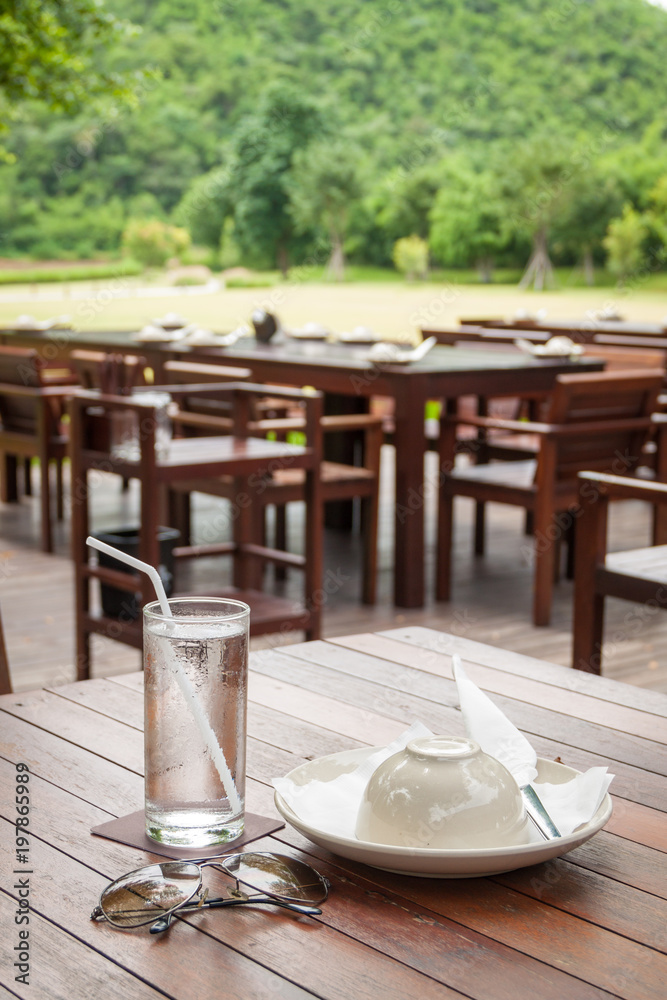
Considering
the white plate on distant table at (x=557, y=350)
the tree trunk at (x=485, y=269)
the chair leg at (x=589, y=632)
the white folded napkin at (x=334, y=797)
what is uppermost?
the tree trunk at (x=485, y=269)

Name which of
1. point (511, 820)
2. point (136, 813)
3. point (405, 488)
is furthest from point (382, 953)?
point (405, 488)

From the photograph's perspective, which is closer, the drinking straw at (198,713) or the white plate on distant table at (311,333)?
the drinking straw at (198,713)

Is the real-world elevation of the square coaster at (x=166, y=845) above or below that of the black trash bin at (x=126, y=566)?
above

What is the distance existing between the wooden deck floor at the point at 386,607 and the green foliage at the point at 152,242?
828cm

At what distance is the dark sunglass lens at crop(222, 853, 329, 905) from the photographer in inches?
25.2

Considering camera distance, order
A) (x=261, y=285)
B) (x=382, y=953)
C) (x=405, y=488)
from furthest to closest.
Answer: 1. (x=261, y=285)
2. (x=405, y=488)
3. (x=382, y=953)

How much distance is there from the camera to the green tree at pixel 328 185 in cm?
1295

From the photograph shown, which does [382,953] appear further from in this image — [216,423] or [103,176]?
[103,176]

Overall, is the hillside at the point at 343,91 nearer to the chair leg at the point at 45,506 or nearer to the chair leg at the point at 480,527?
the chair leg at the point at 45,506

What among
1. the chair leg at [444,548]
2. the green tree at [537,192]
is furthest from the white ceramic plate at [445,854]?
the green tree at [537,192]

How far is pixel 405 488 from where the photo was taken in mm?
3557

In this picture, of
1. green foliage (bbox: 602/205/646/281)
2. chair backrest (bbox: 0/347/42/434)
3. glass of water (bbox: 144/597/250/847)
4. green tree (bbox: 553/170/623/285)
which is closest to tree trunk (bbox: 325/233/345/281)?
green tree (bbox: 553/170/623/285)

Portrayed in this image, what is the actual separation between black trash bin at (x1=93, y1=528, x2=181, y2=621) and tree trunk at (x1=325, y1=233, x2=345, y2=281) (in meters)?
10.9

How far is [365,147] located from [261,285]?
250cm
